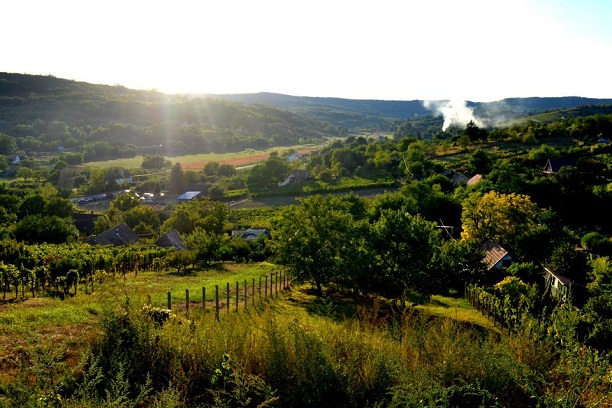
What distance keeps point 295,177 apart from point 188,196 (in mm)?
22159

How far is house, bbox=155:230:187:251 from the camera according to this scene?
1553 inches

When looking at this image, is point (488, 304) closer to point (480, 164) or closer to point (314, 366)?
point (314, 366)

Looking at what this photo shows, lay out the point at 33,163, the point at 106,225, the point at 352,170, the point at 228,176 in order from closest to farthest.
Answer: the point at 106,225 → the point at 352,170 → the point at 228,176 → the point at 33,163

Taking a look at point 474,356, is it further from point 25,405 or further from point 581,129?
point 581,129

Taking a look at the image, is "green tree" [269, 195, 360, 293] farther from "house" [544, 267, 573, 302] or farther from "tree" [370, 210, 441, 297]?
"house" [544, 267, 573, 302]

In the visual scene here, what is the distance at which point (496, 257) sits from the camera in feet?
99.7

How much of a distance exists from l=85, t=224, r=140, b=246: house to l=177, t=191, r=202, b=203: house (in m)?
34.5

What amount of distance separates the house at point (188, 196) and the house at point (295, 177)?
1645 centimetres

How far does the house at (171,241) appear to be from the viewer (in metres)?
39.4

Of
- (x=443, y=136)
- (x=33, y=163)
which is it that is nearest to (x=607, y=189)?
(x=443, y=136)

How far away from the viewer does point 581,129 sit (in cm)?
7844

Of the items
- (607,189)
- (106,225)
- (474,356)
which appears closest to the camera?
(474,356)

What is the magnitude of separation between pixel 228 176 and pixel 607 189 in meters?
76.6

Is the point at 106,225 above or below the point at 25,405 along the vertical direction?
below
